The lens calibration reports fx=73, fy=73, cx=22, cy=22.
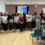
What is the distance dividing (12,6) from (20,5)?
0.99 metres

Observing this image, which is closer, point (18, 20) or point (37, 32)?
point (37, 32)

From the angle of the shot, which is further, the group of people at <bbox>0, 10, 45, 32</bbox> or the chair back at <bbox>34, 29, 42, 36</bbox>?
the group of people at <bbox>0, 10, 45, 32</bbox>

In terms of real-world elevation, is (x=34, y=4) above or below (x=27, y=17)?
above

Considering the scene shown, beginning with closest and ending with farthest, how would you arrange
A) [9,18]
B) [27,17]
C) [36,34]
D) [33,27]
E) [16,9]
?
[36,34] → [9,18] → [27,17] → [33,27] → [16,9]

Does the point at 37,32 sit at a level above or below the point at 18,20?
below

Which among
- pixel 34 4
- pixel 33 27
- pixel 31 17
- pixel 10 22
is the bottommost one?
pixel 33 27

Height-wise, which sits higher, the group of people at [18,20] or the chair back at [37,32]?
the group of people at [18,20]

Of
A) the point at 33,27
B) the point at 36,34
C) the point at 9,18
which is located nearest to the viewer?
the point at 36,34

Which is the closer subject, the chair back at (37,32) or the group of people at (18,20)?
the chair back at (37,32)

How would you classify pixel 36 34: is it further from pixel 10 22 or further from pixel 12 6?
pixel 12 6

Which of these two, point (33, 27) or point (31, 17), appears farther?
point (33, 27)

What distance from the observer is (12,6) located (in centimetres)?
892

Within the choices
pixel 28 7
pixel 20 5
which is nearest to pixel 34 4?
pixel 28 7

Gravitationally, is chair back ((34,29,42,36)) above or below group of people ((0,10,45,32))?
below
